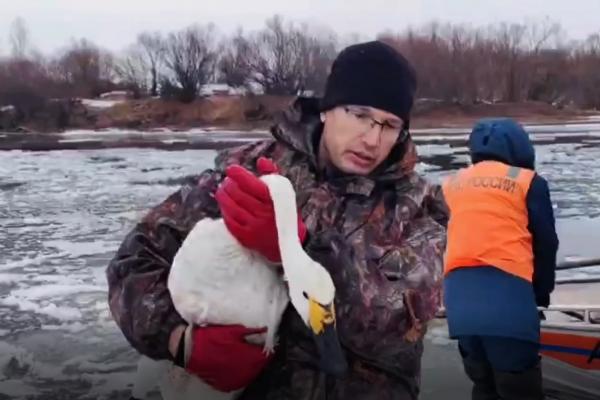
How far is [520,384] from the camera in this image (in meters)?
4.11

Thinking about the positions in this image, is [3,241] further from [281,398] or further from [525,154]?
[281,398]

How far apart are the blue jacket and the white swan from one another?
231cm

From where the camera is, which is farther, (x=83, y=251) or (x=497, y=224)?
(x=83, y=251)

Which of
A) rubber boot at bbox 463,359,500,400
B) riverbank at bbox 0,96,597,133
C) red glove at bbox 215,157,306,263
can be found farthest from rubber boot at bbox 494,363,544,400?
riverbank at bbox 0,96,597,133

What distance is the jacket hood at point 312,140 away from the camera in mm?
Result: 2084

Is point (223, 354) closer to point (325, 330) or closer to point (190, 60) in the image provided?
point (325, 330)

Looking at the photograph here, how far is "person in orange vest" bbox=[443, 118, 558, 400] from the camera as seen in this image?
13.2 feet

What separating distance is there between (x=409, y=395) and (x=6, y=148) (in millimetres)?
34049

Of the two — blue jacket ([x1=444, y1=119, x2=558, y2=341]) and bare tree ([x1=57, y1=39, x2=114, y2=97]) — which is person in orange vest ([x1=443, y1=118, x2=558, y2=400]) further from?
bare tree ([x1=57, y1=39, x2=114, y2=97])

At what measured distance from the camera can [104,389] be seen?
5.50 meters

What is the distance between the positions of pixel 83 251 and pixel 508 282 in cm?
749

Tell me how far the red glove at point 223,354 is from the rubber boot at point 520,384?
98.8 inches

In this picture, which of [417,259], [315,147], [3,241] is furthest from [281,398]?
[3,241]

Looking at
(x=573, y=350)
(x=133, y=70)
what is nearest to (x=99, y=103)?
(x=133, y=70)
